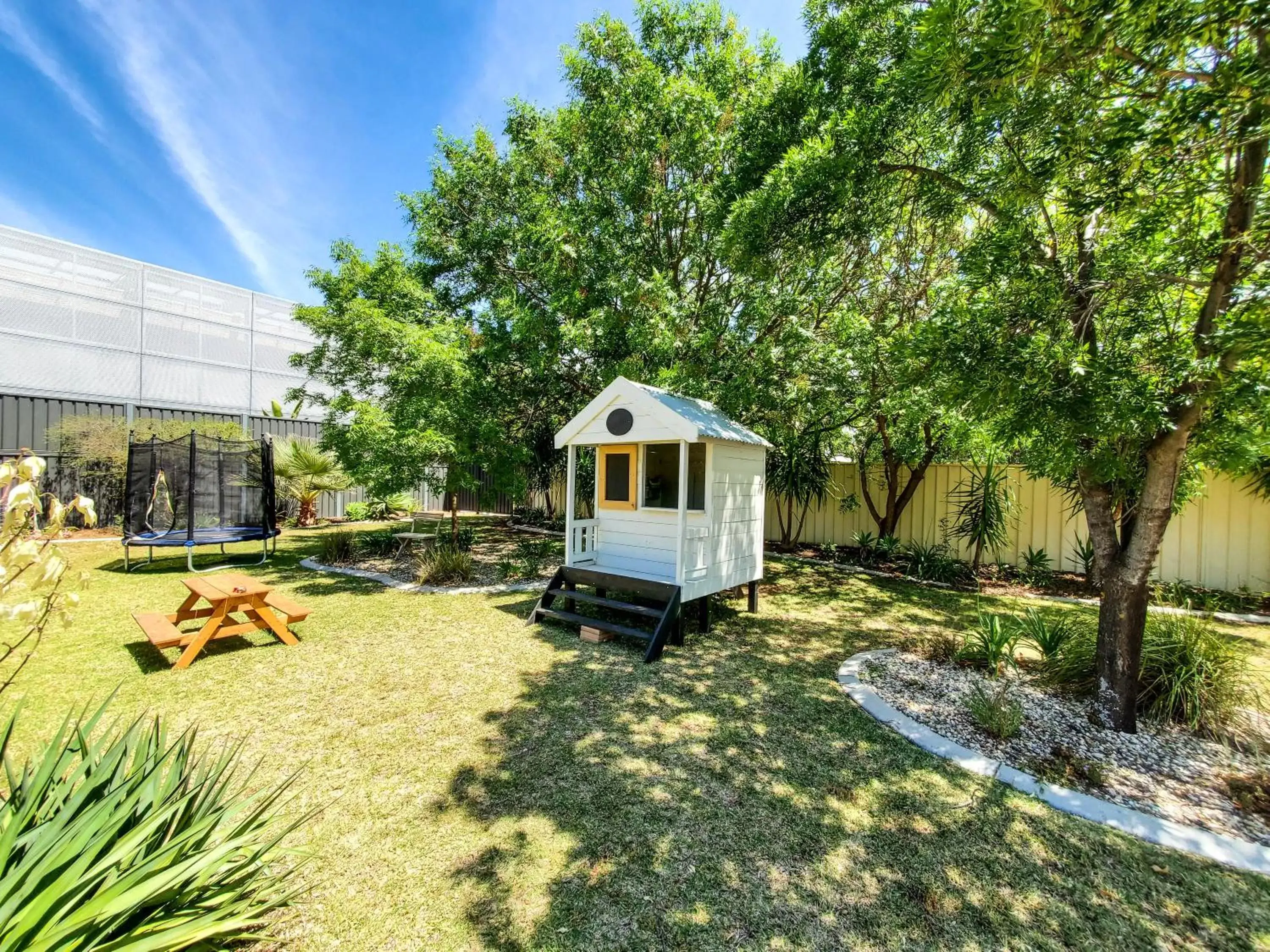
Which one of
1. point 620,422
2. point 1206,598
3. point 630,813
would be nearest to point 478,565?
point 620,422

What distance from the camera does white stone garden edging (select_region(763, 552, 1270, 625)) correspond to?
5.09 metres

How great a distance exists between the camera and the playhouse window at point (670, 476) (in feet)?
18.6

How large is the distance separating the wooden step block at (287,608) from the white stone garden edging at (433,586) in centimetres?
186

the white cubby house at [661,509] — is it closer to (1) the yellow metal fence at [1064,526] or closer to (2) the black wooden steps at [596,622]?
(2) the black wooden steps at [596,622]

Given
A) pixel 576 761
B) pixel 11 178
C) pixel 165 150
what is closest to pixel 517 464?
pixel 576 761

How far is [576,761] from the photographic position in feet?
10.0

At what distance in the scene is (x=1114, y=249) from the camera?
343 cm

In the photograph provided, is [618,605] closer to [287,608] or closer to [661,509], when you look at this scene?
[661,509]

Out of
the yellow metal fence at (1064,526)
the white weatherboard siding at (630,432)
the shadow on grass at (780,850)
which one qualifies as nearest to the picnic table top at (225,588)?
the shadow on grass at (780,850)

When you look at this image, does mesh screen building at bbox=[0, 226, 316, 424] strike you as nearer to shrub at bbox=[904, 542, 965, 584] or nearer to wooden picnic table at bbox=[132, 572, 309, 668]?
wooden picnic table at bbox=[132, 572, 309, 668]

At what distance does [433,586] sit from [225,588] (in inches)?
104

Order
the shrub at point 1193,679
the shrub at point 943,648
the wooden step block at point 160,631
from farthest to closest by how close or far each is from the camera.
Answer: the shrub at point 943,648, the wooden step block at point 160,631, the shrub at point 1193,679

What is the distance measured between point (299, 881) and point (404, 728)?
4.17ft

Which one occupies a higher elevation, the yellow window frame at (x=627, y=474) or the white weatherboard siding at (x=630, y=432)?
the white weatherboard siding at (x=630, y=432)
